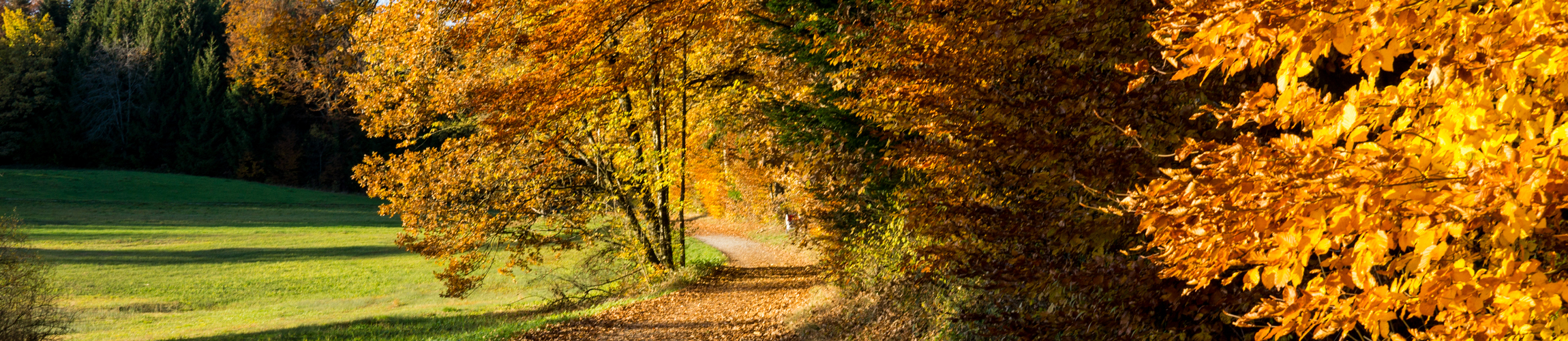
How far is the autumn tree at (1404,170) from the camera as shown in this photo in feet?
6.97

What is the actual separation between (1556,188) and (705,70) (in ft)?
51.6

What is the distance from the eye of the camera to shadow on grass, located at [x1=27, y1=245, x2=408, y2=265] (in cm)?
2984

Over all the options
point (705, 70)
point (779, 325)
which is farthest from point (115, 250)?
point (779, 325)

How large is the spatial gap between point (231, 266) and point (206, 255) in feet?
9.88

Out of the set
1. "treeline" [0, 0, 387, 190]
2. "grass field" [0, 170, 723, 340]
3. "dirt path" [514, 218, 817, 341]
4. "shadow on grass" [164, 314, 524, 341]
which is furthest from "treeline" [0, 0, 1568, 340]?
"treeline" [0, 0, 387, 190]

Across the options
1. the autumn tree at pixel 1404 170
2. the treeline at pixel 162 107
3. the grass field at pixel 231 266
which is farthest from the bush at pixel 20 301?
the treeline at pixel 162 107

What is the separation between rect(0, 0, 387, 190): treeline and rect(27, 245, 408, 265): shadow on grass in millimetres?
23807

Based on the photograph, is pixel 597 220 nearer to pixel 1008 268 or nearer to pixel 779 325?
pixel 779 325

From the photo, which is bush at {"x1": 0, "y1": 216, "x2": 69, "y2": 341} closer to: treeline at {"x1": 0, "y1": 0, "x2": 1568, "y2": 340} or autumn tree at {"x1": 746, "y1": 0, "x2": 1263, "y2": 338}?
treeline at {"x1": 0, "y1": 0, "x2": 1568, "y2": 340}

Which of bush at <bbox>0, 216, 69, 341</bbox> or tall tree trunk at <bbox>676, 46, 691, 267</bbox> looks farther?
tall tree trunk at <bbox>676, 46, 691, 267</bbox>

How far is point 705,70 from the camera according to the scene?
17328mm

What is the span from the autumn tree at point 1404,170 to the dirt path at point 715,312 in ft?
28.6

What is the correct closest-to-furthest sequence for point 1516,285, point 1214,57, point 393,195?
point 1516,285 → point 1214,57 → point 393,195

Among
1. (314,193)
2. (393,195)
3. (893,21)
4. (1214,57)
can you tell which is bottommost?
(314,193)
